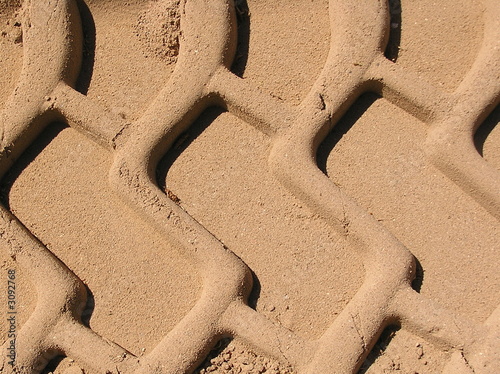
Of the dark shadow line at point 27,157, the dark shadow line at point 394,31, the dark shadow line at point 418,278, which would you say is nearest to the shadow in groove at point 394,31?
the dark shadow line at point 394,31

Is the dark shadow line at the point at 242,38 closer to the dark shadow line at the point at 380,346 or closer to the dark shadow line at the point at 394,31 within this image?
the dark shadow line at the point at 394,31

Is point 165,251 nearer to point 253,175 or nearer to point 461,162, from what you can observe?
point 253,175

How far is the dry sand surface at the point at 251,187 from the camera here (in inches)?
35.9

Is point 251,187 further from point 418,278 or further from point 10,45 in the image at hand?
point 10,45

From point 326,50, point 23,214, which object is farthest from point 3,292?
point 326,50

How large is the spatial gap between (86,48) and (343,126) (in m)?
0.57

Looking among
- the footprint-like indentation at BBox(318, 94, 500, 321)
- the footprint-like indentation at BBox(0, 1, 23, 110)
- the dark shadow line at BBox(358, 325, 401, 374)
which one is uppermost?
the footprint-like indentation at BBox(318, 94, 500, 321)

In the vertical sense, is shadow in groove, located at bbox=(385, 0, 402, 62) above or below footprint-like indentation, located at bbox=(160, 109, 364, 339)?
above

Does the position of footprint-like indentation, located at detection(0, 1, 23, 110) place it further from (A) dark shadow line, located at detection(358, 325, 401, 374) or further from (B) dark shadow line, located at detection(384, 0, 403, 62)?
(A) dark shadow line, located at detection(358, 325, 401, 374)

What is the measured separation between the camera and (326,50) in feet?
3.36

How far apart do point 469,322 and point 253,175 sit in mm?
485

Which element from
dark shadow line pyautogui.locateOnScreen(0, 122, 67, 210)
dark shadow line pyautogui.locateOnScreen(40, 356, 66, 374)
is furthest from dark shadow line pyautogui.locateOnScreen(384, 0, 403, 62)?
dark shadow line pyautogui.locateOnScreen(40, 356, 66, 374)

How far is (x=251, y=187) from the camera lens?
99 centimetres

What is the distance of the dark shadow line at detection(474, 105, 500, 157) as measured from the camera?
97cm
